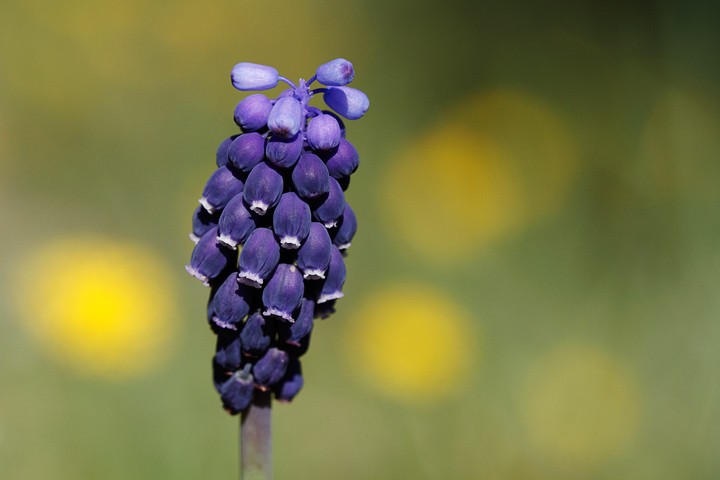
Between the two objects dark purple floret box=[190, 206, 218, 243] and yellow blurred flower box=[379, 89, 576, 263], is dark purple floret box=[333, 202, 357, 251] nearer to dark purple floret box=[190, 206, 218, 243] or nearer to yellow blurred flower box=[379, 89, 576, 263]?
dark purple floret box=[190, 206, 218, 243]

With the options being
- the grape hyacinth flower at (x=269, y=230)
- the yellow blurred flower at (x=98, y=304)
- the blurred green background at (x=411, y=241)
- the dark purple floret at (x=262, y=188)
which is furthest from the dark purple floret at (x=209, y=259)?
the yellow blurred flower at (x=98, y=304)

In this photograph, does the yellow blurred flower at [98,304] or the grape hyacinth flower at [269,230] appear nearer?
the grape hyacinth flower at [269,230]

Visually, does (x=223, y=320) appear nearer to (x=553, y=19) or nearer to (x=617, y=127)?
(x=617, y=127)

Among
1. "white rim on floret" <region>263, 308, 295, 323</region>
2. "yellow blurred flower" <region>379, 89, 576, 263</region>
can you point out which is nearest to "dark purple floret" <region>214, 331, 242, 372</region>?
"white rim on floret" <region>263, 308, 295, 323</region>

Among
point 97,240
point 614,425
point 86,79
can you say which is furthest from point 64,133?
point 614,425

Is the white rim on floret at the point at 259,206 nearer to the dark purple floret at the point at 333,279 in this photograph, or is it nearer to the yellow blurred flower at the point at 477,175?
the dark purple floret at the point at 333,279

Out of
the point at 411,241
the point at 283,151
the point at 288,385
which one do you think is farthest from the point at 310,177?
the point at 411,241

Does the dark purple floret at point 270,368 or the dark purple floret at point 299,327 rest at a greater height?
the dark purple floret at point 299,327
